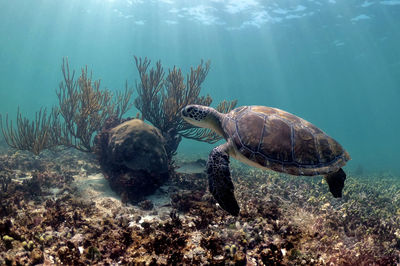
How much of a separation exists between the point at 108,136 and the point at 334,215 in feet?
22.5

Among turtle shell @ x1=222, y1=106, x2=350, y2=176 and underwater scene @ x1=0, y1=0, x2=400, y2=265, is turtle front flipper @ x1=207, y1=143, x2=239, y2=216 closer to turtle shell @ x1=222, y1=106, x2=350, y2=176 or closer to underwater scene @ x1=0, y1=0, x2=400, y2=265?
underwater scene @ x1=0, y1=0, x2=400, y2=265

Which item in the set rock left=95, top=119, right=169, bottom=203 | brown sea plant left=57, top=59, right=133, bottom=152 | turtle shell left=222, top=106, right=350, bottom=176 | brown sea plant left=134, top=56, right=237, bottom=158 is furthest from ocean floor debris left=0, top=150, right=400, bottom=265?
brown sea plant left=134, top=56, right=237, bottom=158

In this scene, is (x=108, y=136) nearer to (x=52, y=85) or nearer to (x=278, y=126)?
(x=278, y=126)

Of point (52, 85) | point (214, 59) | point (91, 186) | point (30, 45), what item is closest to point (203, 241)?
point (91, 186)

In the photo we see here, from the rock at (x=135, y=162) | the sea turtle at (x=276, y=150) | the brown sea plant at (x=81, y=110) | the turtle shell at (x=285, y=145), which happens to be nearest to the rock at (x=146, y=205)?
the rock at (x=135, y=162)

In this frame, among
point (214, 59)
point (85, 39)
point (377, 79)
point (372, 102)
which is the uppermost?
point (85, 39)

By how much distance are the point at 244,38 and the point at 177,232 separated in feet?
150

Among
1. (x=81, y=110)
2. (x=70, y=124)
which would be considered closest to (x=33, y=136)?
(x=70, y=124)

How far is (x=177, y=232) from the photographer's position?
136 inches

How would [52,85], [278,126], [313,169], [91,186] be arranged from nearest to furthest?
1. [313,169]
2. [278,126]
3. [91,186]
4. [52,85]

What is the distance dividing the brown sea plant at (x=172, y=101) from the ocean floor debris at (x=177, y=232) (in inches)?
122

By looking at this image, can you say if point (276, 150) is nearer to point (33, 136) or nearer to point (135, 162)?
point (135, 162)

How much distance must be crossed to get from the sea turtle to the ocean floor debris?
2.50 feet

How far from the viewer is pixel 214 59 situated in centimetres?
6406
